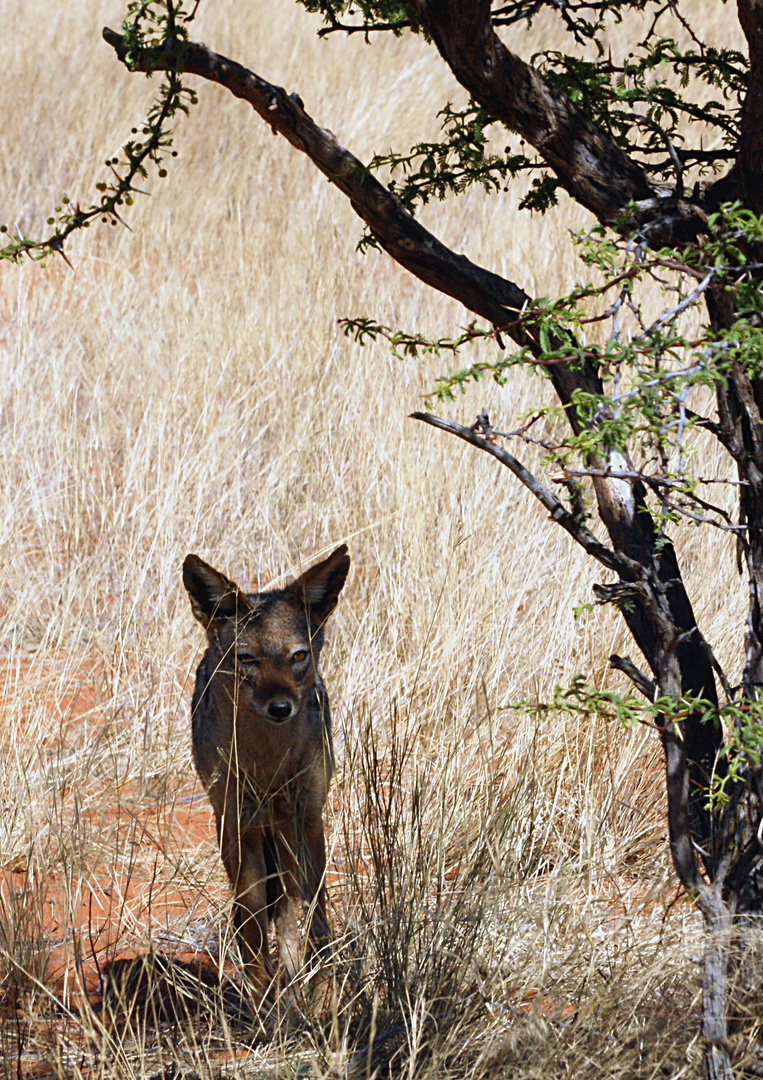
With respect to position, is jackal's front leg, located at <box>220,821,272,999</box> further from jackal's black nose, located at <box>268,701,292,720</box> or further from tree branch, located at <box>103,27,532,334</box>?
tree branch, located at <box>103,27,532,334</box>

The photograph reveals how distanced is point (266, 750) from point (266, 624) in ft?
1.29

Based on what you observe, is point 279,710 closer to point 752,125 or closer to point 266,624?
point 266,624

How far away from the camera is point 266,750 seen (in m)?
3.88

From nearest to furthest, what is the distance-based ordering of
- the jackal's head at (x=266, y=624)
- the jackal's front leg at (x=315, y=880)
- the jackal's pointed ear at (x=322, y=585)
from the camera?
the jackal's front leg at (x=315, y=880) < the jackal's head at (x=266, y=624) < the jackal's pointed ear at (x=322, y=585)

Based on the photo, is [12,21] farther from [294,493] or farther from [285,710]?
[285,710]

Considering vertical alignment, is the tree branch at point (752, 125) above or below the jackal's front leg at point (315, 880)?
above

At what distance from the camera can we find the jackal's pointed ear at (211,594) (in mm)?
3869

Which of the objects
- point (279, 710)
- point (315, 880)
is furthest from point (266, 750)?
point (315, 880)

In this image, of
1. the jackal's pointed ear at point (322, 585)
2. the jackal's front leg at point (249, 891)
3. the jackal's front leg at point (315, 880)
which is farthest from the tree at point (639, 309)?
the jackal's front leg at point (249, 891)

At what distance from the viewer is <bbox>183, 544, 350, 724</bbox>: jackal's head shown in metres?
3.84

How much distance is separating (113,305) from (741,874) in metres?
7.28

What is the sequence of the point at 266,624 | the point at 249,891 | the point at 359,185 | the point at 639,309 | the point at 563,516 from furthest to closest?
1. the point at 266,624
2. the point at 249,891
3. the point at 359,185
4. the point at 639,309
5. the point at 563,516

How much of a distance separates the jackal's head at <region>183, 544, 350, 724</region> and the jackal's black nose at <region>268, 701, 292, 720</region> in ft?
0.31

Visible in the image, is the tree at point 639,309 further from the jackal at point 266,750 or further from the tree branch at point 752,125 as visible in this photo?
the jackal at point 266,750
